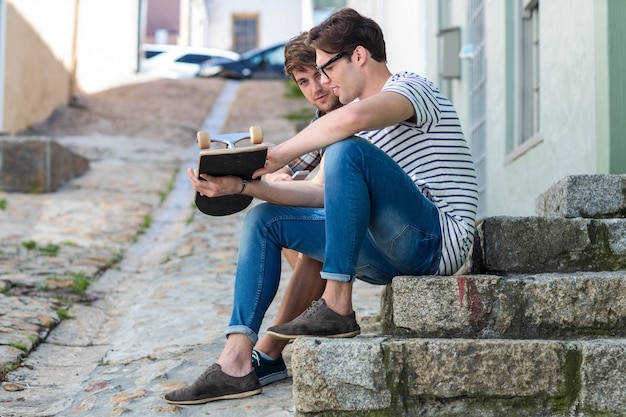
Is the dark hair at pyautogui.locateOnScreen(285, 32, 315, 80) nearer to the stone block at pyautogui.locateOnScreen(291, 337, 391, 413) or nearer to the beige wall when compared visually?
the stone block at pyautogui.locateOnScreen(291, 337, 391, 413)

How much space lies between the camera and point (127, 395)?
145 inches

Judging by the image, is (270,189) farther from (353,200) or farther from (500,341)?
(500,341)

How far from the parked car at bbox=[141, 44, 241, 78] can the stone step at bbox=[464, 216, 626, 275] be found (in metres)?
21.4

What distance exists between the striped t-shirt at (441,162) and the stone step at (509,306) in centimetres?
16

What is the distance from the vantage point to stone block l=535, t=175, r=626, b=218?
394cm

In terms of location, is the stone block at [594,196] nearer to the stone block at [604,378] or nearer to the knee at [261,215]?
the stone block at [604,378]

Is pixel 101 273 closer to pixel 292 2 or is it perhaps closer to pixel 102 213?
pixel 102 213

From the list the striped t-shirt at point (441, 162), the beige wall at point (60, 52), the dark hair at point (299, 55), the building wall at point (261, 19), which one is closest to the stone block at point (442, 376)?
the striped t-shirt at point (441, 162)

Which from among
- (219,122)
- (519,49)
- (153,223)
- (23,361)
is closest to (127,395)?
(23,361)

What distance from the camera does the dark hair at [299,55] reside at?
3646mm

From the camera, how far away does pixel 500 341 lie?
2.98 m

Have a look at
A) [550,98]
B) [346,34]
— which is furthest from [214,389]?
[550,98]

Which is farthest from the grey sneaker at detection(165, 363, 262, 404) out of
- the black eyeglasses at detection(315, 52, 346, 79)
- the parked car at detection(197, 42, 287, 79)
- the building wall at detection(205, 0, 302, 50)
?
the building wall at detection(205, 0, 302, 50)

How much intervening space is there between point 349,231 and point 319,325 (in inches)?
13.1
